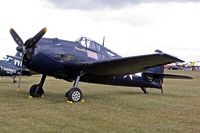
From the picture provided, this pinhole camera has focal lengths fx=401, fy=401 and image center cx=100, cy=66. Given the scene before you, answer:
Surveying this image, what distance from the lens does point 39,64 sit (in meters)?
13.1

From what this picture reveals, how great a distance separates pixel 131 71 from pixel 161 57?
2.64 m

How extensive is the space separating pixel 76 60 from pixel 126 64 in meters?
1.73

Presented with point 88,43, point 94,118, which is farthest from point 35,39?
point 94,118

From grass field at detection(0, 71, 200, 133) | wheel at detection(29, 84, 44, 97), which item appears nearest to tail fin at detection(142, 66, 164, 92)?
wheel at detection(29, 84, 44, 97)

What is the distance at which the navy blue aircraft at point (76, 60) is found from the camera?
1302 centimetres

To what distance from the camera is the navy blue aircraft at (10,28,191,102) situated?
13.0m

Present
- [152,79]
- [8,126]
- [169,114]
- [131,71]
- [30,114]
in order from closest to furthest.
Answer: [8,126]
[30,114]
[169,114]
[131,71]
[152,79]

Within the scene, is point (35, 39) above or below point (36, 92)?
above

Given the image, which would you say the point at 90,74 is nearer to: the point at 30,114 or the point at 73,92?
the point at 73,92

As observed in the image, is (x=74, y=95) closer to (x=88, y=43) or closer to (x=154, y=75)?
(x=88, y=43)

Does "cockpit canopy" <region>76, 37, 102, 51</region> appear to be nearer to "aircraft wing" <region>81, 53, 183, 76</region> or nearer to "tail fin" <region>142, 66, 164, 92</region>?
"aircraft wing" <region>81, 53, 183, 76</region>

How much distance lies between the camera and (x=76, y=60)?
13.7 metres

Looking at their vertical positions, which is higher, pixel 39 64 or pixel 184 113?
pixel 39 64

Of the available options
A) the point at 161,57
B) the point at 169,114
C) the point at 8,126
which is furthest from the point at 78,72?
the point at 8,126
